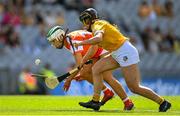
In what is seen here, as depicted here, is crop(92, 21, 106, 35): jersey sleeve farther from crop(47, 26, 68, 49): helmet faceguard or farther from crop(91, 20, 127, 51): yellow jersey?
crop(47, 26, 68, 49): helmet faceguard

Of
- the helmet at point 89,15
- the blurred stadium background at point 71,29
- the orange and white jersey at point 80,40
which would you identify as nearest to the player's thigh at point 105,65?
the orange and white jersey at point 80,40

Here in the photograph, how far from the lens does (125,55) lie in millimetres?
17703

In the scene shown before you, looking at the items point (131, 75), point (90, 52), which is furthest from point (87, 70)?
point (131, 75)

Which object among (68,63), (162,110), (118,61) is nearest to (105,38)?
(118,61)

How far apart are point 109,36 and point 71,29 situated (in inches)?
591

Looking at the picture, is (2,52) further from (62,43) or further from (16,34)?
(62,43)

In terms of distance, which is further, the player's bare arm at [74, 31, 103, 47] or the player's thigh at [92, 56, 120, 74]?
the player's thigh at [92, 56, 120, 74]

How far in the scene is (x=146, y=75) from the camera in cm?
3198

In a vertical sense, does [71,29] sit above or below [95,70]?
above

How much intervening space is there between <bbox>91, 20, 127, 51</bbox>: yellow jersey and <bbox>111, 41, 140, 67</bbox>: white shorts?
11cm

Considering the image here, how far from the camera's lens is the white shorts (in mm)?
17672

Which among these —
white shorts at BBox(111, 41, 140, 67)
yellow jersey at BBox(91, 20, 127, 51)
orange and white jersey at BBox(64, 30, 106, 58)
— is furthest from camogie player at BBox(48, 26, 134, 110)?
white shorts at BBox(111, 41, 140, 67)

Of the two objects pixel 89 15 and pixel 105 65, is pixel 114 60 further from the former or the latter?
pixel 89 15

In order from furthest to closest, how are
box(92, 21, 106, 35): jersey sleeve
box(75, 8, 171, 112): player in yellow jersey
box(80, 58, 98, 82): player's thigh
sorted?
box(80, 58, 98, 82): player's thigh
box(75, 8, 171, 112): player in yellow jersey
box(92, 21, 106, 35): jersey sleeve
